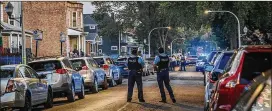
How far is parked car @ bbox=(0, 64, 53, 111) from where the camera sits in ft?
44.0

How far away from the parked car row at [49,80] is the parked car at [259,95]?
9655 mm

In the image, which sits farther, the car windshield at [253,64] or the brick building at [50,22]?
the brick building at [50,22]

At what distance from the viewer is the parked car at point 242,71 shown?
7.75 m

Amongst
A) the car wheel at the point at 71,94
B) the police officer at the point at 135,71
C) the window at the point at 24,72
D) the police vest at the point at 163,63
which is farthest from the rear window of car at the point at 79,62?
the window at the point at 24,72

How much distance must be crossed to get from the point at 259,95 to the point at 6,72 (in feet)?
35.5

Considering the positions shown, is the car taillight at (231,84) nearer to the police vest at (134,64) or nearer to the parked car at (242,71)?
the parked car at (242,71)

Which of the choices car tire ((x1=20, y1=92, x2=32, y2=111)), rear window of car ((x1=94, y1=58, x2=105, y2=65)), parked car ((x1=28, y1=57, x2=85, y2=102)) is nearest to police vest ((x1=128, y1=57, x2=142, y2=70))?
parked car ((x1=28, y1=57, x2=85, y2=102))

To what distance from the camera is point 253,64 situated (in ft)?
25.7

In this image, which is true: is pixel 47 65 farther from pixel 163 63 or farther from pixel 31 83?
pixel 163 63

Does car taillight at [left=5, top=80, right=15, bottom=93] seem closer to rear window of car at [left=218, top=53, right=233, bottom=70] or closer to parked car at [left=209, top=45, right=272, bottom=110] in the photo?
rear window of car at [left=218, top=53, right=233, bottom=70]

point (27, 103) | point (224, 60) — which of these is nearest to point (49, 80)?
point (27, 103)

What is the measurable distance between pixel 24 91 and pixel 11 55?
62.0 ft

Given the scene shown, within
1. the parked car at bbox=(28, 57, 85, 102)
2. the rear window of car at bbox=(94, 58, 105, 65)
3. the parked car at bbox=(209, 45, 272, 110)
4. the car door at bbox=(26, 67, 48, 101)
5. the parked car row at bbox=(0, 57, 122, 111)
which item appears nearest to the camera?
the parked car at bbox=(209, 45, 272, 110)

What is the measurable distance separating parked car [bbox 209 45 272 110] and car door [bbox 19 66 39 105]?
759 cm
